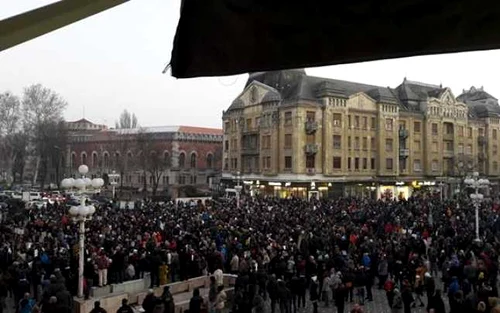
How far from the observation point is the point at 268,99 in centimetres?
5425

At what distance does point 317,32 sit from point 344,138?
53223 mm

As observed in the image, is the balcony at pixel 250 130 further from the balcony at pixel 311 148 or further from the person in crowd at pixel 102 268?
the person in crowd at pixel 102 268

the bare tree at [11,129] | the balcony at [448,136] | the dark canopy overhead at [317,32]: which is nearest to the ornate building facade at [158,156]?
the bare tree at [11,129]

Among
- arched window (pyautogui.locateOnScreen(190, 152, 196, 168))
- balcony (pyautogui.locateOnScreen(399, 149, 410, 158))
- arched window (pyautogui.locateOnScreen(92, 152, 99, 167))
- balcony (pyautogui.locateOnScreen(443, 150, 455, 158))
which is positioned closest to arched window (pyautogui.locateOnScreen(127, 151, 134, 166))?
arched window (pyautogui.locateOnScreen(190, 152, 196, 168))

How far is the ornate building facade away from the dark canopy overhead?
216 ft

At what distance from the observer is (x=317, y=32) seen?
7.04 ft

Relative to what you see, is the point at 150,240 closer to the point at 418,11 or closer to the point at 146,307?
the point at 146,307

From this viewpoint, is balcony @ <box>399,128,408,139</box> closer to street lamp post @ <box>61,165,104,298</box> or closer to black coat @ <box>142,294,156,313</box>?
street lamp post @ <box>61,165,104,298</box>

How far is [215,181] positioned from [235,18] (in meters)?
71.6

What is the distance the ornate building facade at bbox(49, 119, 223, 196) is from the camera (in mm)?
71812

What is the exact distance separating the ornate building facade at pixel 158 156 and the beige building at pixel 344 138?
14053 mm

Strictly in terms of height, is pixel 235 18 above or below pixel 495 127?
below

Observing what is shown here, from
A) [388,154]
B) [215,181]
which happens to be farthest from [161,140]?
[388,154]

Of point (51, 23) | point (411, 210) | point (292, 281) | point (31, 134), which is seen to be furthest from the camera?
point (31, 134)
